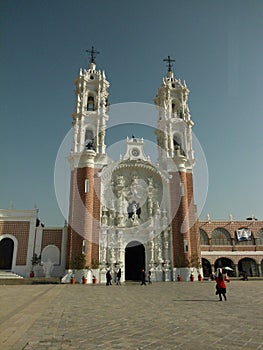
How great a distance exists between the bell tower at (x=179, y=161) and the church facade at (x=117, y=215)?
0.11 m

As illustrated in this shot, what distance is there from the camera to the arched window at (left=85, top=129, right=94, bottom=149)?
108 ft

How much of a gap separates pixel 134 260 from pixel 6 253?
14.0 m

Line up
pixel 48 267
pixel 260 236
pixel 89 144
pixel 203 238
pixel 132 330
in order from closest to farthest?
pixel 132 330 < pixel 48 267 < pixel 89 144 < pixel 203 238 < pixel 260 236

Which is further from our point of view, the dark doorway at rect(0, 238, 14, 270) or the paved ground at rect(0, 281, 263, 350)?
the dark doorway at rect(0, 238, 14, 270)

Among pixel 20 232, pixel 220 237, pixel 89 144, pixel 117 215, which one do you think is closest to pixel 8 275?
pixel 20 232

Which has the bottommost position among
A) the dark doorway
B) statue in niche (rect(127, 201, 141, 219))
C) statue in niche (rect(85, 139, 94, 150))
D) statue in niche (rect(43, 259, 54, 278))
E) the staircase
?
the staircase

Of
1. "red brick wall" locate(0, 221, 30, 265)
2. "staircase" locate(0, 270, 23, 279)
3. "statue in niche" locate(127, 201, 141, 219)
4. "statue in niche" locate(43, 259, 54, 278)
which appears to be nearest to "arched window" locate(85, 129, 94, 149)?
"statue in niche" locate(127, 201, 141, 219)

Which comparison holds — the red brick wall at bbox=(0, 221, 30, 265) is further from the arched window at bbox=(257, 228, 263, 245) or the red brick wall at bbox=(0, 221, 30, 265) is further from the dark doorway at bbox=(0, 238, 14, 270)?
the arched window at bbox=(257, 228, 263, 245)

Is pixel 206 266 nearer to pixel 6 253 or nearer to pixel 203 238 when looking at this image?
pixel 203 238

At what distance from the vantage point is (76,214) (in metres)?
29.5

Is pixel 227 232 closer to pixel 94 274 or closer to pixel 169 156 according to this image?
pixel 169 156

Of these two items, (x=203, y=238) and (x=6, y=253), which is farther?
(x=203, y=238)

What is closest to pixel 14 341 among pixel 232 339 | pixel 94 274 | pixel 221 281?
pixel 232 339

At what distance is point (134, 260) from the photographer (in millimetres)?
31922
